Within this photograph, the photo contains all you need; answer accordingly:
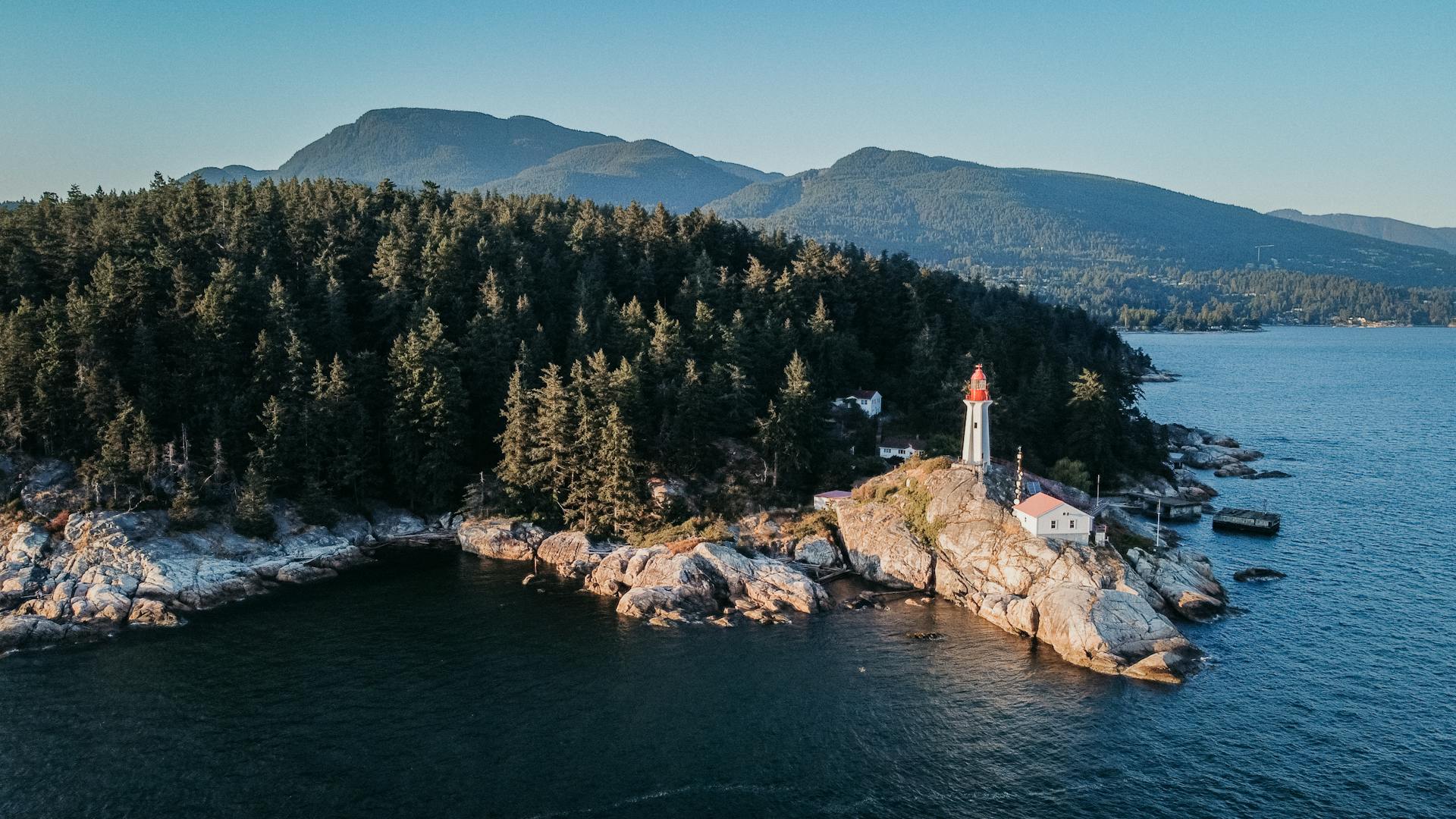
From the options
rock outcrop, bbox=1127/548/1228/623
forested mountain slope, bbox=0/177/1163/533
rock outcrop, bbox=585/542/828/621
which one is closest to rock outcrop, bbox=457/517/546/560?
forested mountain slope, bbox=0/177/1163/533

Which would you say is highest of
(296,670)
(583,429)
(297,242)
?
(297,242)

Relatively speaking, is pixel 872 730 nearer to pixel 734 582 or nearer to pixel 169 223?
pixel 734 582

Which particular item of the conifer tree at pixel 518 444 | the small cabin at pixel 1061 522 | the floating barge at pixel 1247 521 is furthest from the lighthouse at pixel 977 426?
the conifer tree at pixel 518 444

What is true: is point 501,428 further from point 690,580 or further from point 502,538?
point 690,580

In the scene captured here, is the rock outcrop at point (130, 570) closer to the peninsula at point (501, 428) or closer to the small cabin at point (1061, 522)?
the peninsula at point (501, 428)

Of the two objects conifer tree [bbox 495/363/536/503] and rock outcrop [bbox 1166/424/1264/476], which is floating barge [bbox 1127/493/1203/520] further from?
conifer tree [bbox 495/363/536/503]

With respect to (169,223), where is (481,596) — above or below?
below

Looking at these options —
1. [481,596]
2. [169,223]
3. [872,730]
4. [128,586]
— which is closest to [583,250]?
[169,223]
